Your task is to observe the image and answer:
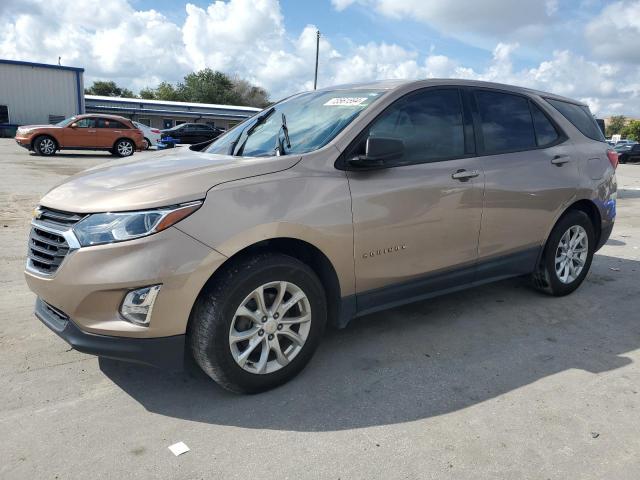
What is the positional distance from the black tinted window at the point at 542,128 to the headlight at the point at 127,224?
319 cm

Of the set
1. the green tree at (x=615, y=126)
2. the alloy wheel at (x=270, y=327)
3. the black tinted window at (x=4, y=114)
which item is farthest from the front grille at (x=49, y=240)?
the green tree at (x=615, y=126)

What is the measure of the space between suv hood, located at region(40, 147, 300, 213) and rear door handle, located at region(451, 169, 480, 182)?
1.25 meters

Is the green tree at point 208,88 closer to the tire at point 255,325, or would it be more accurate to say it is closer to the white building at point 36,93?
the white building at point 36,93

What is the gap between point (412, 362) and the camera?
11.3ft

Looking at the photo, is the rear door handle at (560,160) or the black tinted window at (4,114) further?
the black tinted window at (4,114)

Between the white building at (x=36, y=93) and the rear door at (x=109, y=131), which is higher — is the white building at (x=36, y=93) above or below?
above

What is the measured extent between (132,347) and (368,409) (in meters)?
1.32

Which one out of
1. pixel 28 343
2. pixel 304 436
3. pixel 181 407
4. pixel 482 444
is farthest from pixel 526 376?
pixel 28 343

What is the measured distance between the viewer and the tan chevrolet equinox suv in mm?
2580

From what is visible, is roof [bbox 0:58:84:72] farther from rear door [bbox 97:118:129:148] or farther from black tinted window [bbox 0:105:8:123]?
rear door [bbox 97:118:129:148]

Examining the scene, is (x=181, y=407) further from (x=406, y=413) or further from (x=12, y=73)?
(x=12, y=73)

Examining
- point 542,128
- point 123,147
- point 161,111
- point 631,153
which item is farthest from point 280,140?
point 161,111

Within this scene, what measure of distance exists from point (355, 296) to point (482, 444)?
114 cm

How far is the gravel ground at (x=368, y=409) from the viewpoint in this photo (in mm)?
2406
